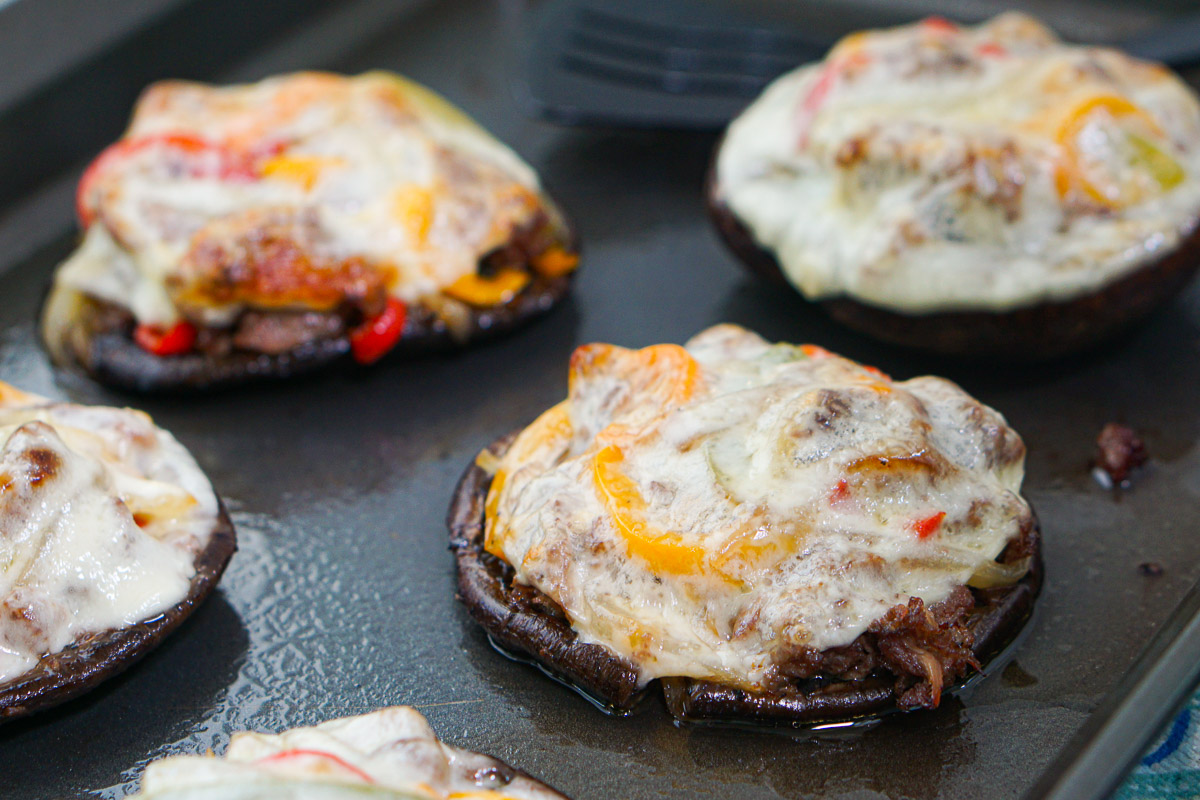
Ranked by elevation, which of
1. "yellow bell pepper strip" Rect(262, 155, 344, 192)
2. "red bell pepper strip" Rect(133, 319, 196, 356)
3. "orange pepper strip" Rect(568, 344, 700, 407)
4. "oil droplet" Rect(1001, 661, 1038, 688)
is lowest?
"oil droplet" Rect(1001, 661, 1038, 688)

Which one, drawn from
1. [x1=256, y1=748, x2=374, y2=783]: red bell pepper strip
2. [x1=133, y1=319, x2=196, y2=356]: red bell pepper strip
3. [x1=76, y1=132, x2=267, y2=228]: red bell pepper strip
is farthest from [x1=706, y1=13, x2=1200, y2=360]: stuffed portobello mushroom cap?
[x1=256, y1=748, x2=374, y2=783]: red bell pepper strip

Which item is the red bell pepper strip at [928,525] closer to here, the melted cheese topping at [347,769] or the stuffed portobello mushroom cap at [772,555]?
the stuffed portobello mushroom cap at [772,555]

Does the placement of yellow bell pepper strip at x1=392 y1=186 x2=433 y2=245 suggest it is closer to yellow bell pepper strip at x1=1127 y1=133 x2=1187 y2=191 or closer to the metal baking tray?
the metal baking tray

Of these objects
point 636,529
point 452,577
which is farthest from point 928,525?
point 452,577

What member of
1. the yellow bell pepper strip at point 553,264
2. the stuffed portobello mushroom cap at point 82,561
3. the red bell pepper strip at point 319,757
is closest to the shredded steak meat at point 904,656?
the red bell pepper strip at point 319,757

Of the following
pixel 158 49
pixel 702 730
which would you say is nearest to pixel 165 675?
pixel 702 730

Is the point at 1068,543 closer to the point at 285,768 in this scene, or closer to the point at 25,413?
the point at 285,768
